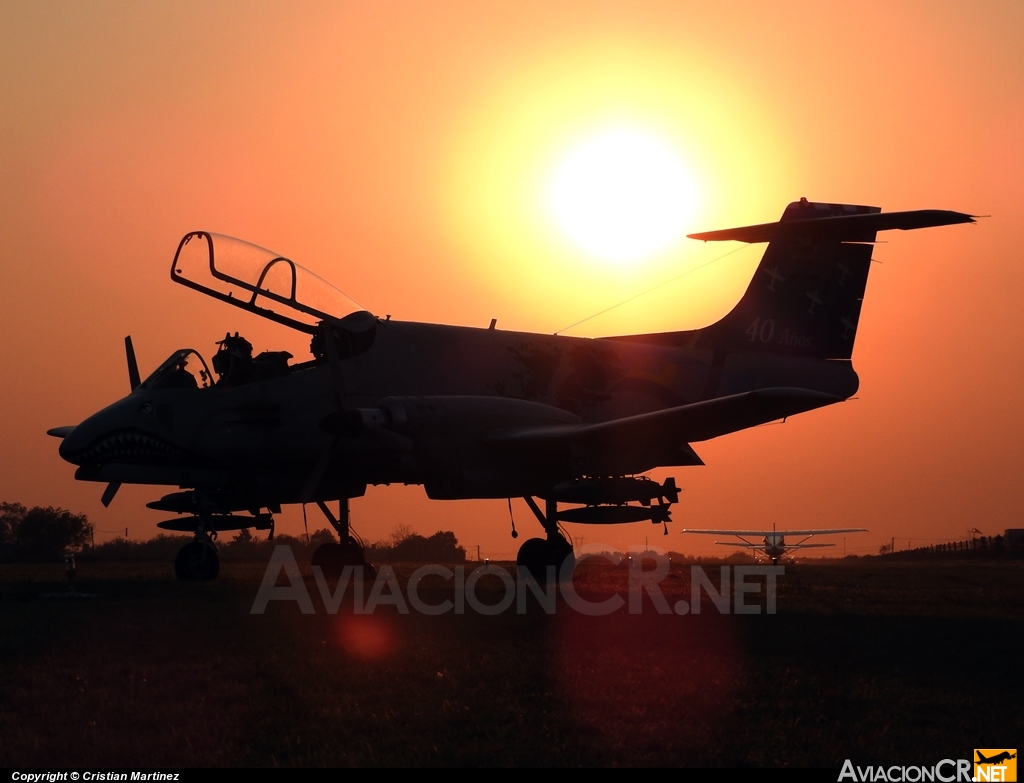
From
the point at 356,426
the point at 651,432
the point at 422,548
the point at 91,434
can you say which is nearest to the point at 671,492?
the point at 651,432

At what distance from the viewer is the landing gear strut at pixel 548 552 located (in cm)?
1962

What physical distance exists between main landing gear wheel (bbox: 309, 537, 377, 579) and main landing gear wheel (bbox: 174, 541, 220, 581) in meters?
2.45

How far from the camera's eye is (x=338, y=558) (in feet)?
69.6

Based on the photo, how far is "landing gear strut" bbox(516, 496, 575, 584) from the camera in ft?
64.4

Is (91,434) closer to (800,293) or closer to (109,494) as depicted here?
(109,494)

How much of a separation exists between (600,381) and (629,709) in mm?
14288

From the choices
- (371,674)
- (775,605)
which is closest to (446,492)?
(775,605)

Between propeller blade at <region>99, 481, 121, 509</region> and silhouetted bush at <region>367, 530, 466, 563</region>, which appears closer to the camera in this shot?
propeller blade at <region>99, 481, 121, 509</region>

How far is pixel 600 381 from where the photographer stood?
22.4 meters

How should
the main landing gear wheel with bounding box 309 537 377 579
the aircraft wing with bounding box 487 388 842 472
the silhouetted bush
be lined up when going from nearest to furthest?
the aircraft wing with bounding box 487 388 842 472 → the main landing gear wheel with bounding box 309 537 377 579 → the silhouetted bush

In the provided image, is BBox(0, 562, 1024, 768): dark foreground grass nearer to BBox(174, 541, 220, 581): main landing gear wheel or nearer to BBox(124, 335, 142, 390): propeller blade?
BBox(174, 541, 220, 581): main landing gear wheel

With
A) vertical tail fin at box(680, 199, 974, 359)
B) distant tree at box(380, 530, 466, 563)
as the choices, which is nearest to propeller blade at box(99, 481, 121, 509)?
vertical tail fin at box(680, 199, 974, 359)

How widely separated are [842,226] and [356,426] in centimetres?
1237

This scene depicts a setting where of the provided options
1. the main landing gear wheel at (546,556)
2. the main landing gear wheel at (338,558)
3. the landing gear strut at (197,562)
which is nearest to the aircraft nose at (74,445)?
the landing gear strut at (197,562)
